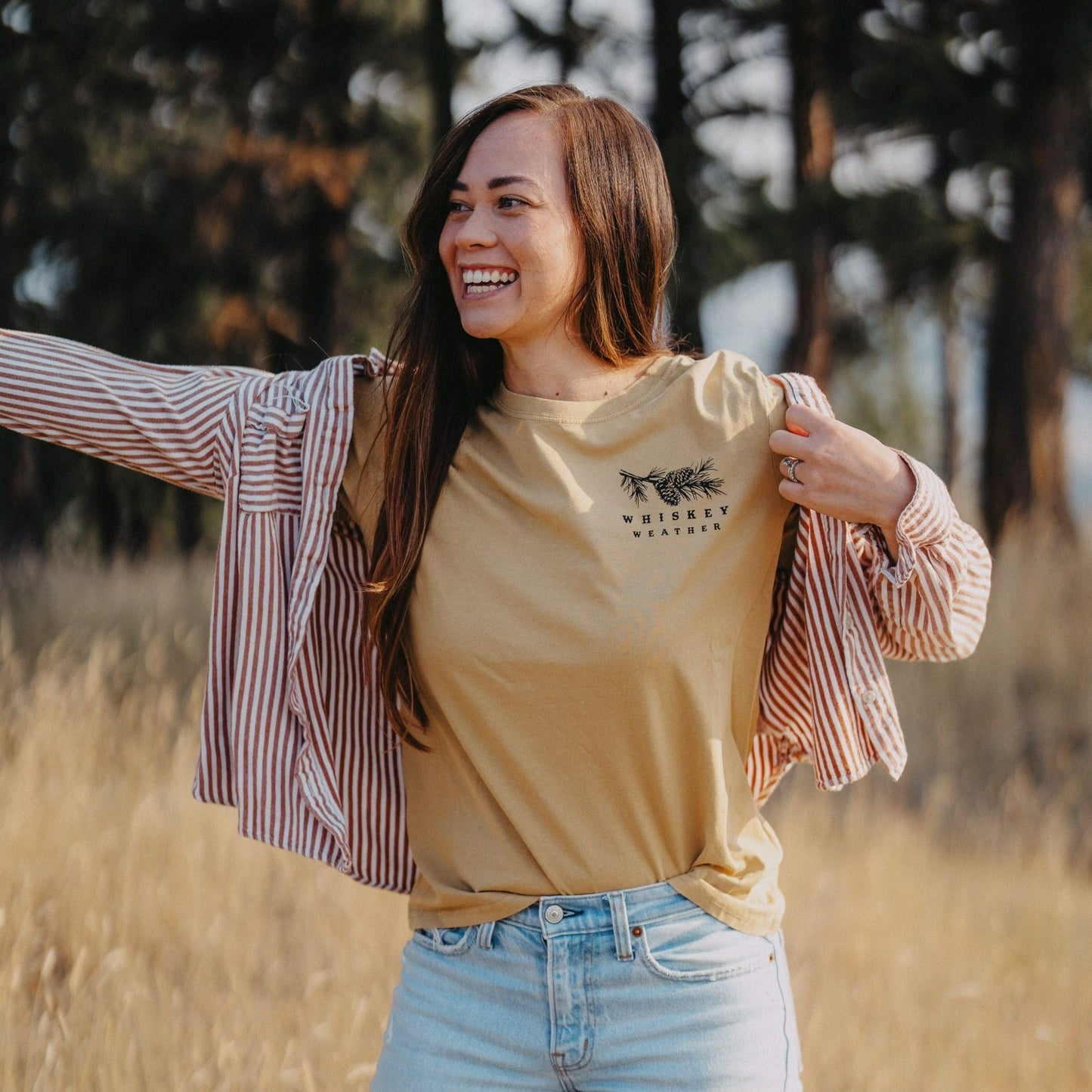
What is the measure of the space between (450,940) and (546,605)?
52cm

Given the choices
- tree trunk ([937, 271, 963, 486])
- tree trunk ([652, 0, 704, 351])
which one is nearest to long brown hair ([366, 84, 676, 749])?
tree trunk ([652, 0, 704, 351])

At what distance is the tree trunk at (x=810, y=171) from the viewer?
8844mm

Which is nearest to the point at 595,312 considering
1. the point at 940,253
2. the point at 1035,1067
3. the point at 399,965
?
the point at 399,965

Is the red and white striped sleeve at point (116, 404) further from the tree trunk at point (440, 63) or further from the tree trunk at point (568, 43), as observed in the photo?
the tree trunk at point (568, 43)

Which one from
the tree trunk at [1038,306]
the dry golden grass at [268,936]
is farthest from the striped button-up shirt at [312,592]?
the tree trunk at [1038,306]

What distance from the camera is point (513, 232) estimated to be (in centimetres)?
199

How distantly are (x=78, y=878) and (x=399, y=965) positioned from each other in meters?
0.94

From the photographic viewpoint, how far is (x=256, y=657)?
1.95m

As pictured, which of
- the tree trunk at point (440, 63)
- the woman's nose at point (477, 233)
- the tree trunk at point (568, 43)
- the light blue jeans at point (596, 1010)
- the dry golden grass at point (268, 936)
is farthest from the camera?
the tree trunk at point (568, 43)

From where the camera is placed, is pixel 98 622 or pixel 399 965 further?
pixel 98 622

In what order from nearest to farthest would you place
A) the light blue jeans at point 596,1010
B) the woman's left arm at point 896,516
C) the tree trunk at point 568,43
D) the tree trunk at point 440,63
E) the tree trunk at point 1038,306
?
the light blue jeans at point 596,1010, the woman's left arm at point 896,516, the tree trunk at point 440,63, the tree trunk at point 568,43, the tree trunk at point 1038,306

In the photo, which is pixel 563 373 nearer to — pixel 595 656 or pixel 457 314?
pixel 457 314

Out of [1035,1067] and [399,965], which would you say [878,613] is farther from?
[1035,1067]

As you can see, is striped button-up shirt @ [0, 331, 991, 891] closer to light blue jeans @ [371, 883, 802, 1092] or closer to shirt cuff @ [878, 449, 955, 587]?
shirt cuff @ [878, 449, 955, 587]
